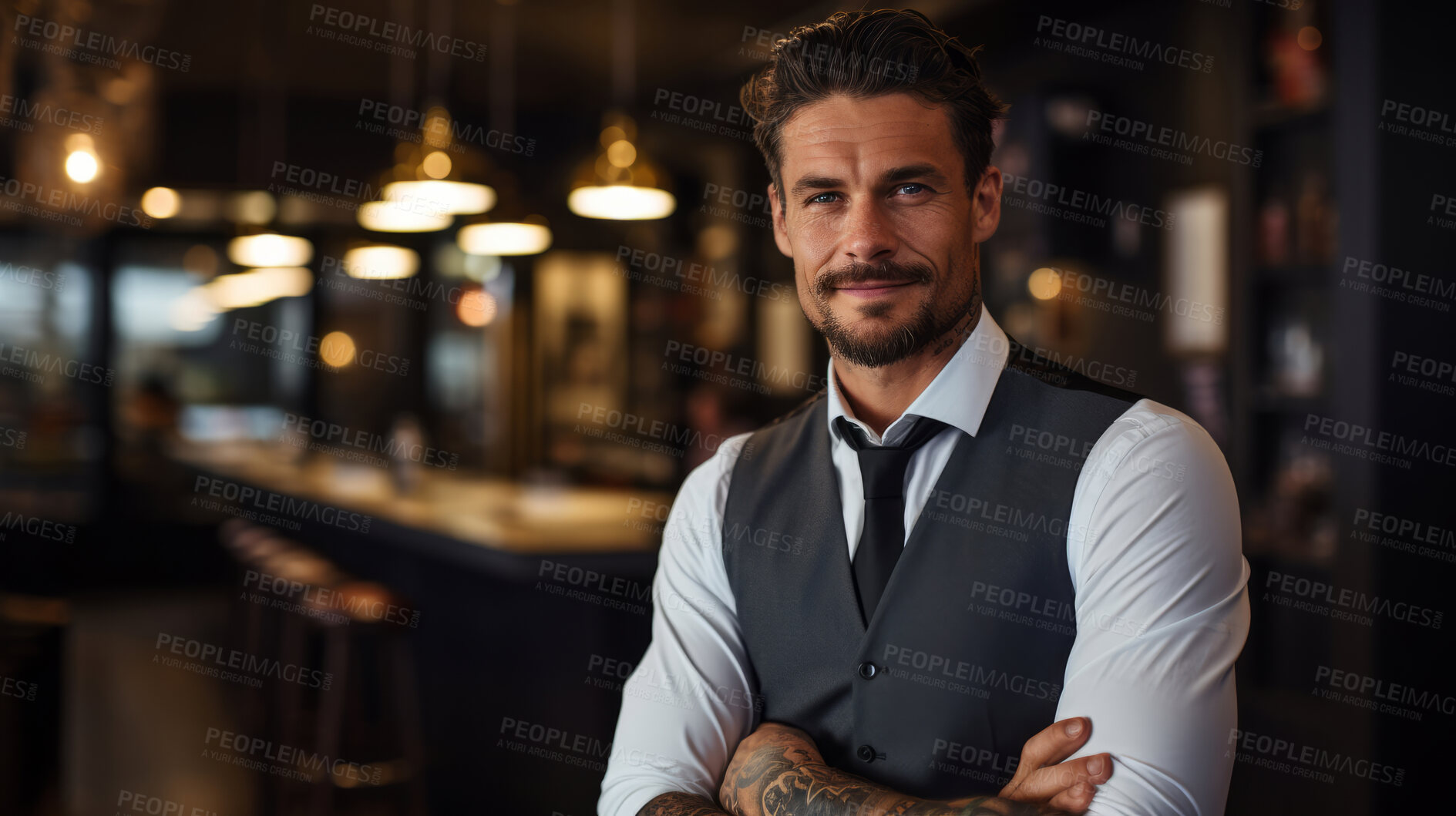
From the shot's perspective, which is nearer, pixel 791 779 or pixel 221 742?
pixel 791 779

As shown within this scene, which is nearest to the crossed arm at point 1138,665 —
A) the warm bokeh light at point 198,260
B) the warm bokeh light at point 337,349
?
the warm bokeh light at point 337,349

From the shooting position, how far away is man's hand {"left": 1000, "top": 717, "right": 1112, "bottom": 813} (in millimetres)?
1135

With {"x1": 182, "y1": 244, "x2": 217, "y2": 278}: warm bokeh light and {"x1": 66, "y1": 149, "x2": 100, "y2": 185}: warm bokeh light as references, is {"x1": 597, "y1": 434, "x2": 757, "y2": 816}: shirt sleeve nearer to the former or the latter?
{"x1": 66, "y1": 149, "x2": 100, "y2": 185}: warm bokeh light

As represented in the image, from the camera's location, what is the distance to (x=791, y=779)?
A: 1.30m

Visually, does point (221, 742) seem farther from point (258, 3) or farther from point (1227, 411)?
point (1227, 411)

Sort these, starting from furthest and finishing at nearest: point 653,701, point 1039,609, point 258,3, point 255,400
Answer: point 255,400 < point 258,3 < point 653,701 < point 1039,609

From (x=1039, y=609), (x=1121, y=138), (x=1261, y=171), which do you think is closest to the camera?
(x=1039, y=609)

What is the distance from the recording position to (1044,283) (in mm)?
4434

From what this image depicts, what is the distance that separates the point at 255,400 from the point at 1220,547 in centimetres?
841

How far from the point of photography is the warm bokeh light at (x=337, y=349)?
27.7 ft

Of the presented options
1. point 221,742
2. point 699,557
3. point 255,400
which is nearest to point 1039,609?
point 699,557

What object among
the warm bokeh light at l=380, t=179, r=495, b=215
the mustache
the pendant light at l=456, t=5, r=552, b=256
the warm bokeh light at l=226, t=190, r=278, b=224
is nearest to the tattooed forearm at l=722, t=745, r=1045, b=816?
the mustache

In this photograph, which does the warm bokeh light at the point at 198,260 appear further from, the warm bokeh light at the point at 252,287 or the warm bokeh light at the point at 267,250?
the warm bokeh light at the point at 267,250

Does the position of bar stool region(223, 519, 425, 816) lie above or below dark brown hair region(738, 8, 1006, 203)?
below
